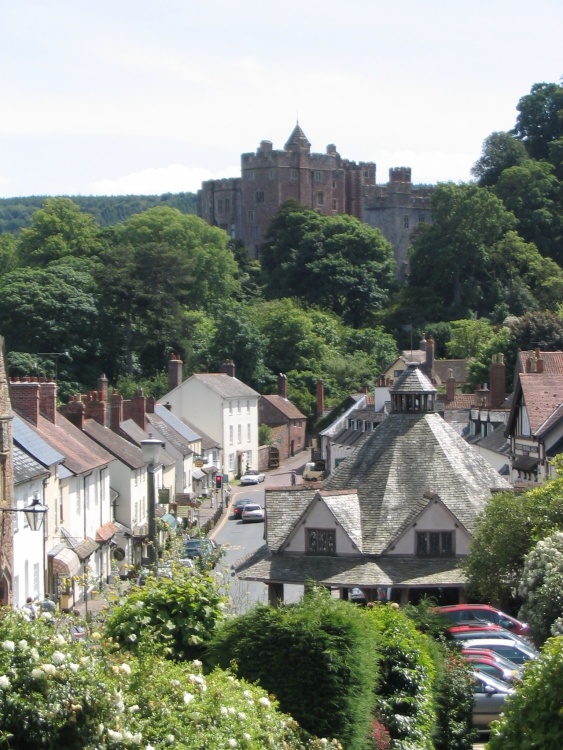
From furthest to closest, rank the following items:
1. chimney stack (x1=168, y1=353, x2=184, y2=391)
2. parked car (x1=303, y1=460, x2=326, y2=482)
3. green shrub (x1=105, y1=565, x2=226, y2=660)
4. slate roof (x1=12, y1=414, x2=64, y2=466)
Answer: chimney stack (x1=168, y1=353, x2=184, y2=391)
parked car (x1=303, y1=460, x2=326, y2=482)
slate roof (x1=12, y1=414, x2=64, y2=466)
green shrub (x1=105, y1=565, x2=226, y2=660)

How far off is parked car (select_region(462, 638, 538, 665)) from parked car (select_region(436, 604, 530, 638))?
2884mm

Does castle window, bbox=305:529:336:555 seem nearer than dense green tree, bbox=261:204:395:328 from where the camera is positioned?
Yes

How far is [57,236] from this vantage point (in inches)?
4409

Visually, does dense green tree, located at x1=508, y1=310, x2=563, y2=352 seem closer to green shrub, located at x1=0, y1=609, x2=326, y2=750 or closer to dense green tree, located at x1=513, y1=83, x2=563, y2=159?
dense green tree, located at x1=513, y1=83, x2=563, y2=159

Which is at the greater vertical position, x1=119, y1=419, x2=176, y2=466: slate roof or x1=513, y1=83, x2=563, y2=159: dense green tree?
x1=513, y1=83, x2=563, y2=159: dense green tree

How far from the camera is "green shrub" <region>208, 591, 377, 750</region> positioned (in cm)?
1648

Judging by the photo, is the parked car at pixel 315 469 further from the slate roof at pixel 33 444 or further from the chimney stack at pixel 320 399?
the slate roof at pixel 33 444

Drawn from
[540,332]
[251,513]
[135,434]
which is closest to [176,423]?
[251,513]

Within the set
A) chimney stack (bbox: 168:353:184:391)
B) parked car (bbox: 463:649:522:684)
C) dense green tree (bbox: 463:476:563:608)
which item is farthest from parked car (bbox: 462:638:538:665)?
chimney stack (bbox: 168:353:184:391)

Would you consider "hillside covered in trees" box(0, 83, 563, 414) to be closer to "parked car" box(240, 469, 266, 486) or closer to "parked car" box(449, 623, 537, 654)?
"parked car" box(240, 469, 266, 486)

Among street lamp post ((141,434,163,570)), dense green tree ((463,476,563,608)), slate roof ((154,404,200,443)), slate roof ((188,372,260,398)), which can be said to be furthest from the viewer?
slate roof ((188,372,260,398))

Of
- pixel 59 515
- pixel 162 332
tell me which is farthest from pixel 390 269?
pixel 59 515

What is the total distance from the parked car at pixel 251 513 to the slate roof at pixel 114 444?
24.4 feet

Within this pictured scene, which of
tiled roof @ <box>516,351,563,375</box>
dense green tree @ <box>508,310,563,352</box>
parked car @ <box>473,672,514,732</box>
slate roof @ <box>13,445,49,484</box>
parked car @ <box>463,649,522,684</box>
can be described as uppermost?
dense green tree @ <box>508,310,563,352</box>
